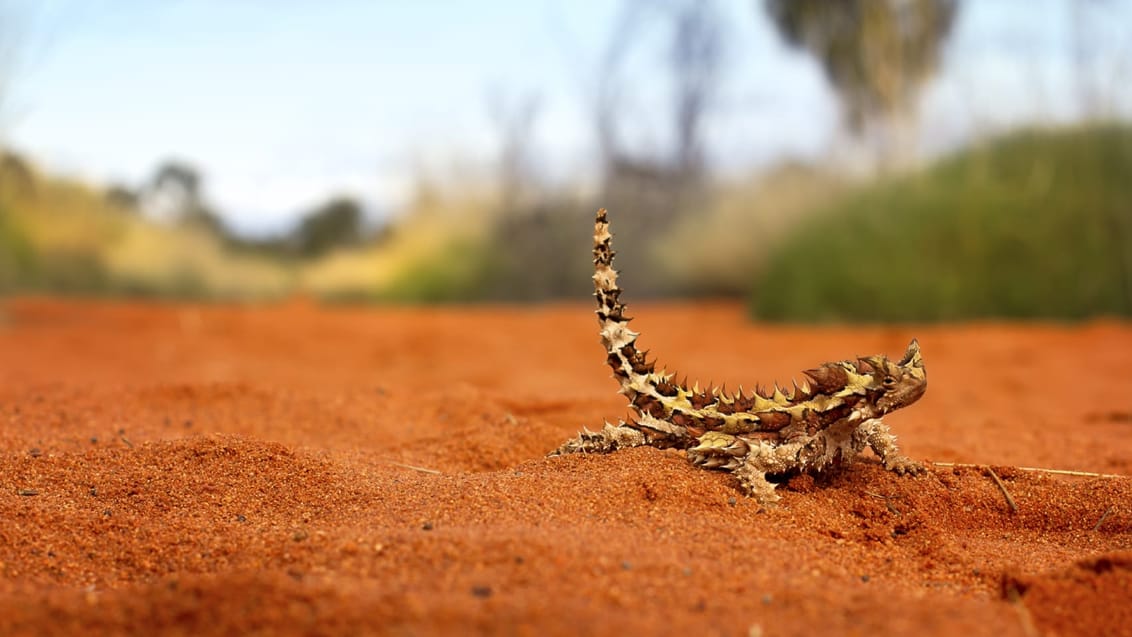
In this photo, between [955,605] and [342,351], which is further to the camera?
[342,351]

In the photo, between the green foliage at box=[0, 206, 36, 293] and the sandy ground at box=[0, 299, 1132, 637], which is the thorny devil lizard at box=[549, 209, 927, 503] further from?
the green foliage at box=[0, 206, 36, 293]

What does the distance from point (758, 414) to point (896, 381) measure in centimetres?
38

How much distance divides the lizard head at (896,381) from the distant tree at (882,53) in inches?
465

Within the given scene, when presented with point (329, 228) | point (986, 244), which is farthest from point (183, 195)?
point (986, 244)

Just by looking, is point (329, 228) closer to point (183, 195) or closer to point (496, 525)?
point (183, 195)

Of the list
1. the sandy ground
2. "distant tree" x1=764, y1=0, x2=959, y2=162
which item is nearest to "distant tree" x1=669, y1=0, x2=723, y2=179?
"distant tree" x1=764, y1=0, x2=959, y2=162

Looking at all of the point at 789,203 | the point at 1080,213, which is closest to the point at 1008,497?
the point at 1080,213

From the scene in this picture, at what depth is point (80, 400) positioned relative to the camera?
436 centimetres

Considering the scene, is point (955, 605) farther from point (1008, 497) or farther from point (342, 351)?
point (342, 351)

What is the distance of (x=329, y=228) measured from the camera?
66.6 feet

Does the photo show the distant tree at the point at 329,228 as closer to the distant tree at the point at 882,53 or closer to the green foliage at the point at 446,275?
the green foliage at the point at 446,275

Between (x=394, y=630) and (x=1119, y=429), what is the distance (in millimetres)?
4075

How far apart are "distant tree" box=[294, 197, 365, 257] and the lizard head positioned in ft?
60.0

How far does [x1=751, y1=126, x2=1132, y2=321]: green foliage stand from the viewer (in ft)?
35.8
